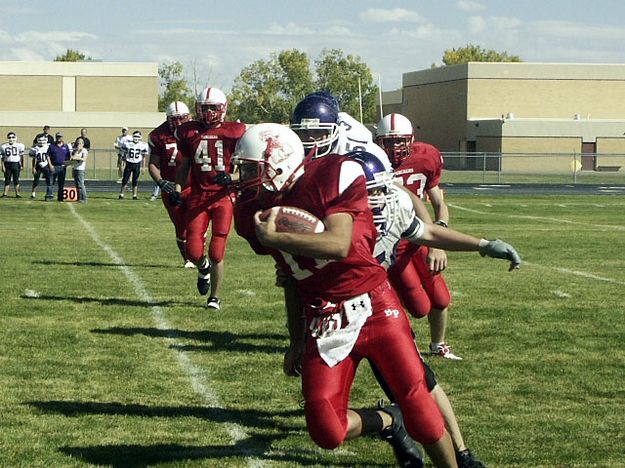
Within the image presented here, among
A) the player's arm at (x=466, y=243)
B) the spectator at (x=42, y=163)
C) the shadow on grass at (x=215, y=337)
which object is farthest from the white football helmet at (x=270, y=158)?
the spectator at (x=42, y=163)

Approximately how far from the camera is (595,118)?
65062 mm

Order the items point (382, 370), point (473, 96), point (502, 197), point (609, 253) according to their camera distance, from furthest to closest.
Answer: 1. point (473, 96)
2. point (502, 197)
3. point (609, 253)
4. point (382, 370)

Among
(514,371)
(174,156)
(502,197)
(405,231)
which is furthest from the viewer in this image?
(502,197)

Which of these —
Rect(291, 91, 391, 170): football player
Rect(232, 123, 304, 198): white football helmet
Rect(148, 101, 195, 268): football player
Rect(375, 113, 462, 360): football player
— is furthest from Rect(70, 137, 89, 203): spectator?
Rect(232, 123, 304, 198): white football helmet

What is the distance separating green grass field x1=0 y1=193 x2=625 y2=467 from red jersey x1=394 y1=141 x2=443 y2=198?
1.16 meters

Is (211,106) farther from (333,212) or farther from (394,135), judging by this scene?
(333,212)

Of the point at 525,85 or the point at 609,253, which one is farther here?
the point at 525,85

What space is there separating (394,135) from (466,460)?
109 inches

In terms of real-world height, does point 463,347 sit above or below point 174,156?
below

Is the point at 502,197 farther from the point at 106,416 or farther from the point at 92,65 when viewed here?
the point at 92,65

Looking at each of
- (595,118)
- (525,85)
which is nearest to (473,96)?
(525,85)

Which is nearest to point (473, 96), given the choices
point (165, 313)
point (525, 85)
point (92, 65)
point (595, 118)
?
point (525, 85)

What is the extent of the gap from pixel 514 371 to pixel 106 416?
2678 mm

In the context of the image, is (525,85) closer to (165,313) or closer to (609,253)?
(609,253)
